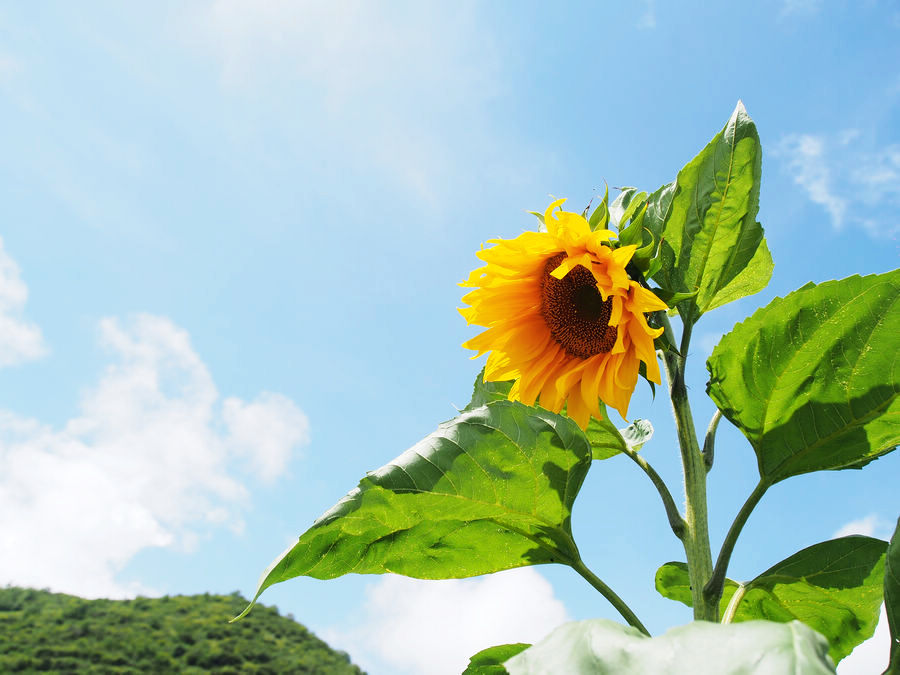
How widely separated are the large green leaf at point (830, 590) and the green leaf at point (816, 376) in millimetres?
131

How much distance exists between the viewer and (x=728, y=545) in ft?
3.14

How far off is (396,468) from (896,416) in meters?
0.61

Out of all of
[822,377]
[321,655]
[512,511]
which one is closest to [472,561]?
[512,511]

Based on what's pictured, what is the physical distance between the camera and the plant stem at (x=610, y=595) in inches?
38.7

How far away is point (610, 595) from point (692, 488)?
0.57 feet

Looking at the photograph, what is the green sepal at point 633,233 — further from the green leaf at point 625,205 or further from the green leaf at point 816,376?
the green leaf at point 816,376

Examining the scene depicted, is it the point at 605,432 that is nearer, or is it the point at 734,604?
the point at 734,604

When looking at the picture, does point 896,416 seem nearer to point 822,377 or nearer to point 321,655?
point 822,377

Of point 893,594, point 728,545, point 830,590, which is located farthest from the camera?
point 830,590

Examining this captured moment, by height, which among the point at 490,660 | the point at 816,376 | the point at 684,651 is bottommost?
the point at 684,651

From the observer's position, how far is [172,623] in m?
45.7

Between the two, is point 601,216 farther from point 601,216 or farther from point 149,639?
point 149,639

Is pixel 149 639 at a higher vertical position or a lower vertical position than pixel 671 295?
higher

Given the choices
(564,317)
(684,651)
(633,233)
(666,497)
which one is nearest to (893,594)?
(666,497)
